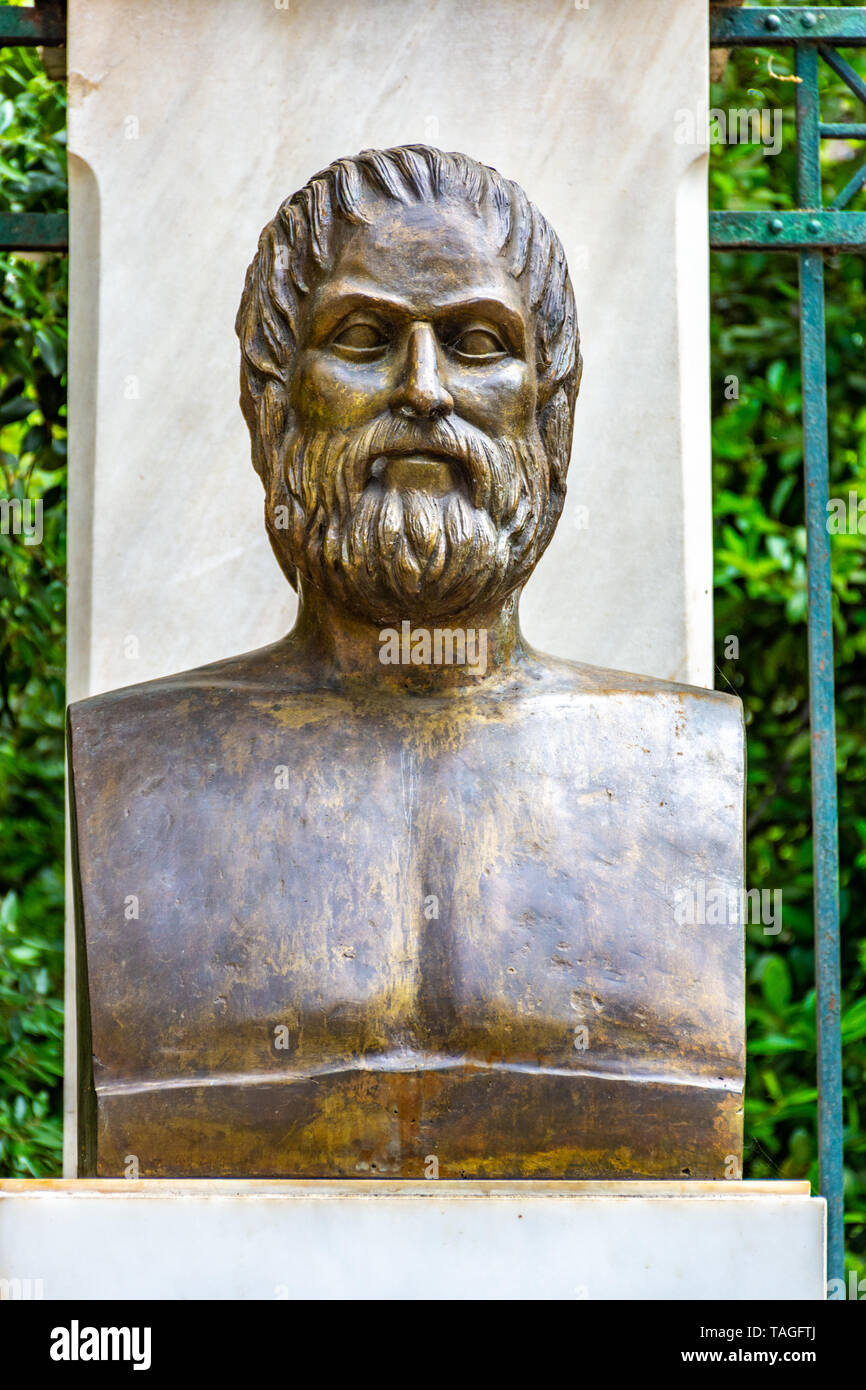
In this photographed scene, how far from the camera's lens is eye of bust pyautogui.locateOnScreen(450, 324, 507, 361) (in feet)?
13.7

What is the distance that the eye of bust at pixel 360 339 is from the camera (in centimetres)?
418

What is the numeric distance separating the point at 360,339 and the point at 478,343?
201 millimetres

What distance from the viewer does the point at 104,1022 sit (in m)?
4.04

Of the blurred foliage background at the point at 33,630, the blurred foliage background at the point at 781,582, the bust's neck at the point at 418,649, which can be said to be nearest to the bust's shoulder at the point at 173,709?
the bust's neck at the point at 418,649

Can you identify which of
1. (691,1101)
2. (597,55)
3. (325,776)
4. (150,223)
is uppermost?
(597,55)

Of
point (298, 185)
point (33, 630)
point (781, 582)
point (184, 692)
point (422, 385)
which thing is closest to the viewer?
point (422, 385)

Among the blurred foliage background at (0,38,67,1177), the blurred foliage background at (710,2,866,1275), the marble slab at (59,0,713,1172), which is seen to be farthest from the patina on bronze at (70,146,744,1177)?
the blurred foliage background at (710,2,866,1275)

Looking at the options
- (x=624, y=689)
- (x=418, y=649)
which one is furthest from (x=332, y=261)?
(x=624, y=689)

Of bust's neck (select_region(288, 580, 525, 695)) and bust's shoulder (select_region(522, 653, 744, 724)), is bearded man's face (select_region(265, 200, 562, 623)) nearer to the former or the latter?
bust's neck (select_region(288, 580, 525, 695))

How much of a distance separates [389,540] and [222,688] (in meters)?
0.49

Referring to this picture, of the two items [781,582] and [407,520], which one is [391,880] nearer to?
[407,520]

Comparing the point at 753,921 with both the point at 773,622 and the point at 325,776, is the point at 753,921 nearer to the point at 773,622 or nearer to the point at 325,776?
the point at 773,622

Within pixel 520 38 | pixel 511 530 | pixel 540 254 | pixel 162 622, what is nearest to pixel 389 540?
pixel 511 530

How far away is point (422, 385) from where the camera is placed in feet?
13.3
